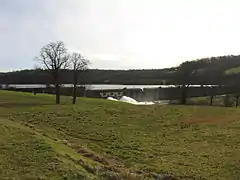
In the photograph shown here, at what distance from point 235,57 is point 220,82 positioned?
6816cm

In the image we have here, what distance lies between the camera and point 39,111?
43.9 meters

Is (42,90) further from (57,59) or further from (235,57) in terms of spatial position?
(235,57)

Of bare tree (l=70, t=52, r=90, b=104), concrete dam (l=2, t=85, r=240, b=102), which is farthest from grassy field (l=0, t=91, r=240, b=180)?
concrete dam (l=2, t=85, r=240, b=102)

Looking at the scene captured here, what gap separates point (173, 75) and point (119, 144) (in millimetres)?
75238

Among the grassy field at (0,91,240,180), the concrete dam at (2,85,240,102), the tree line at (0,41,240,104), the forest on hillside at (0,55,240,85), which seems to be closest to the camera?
the grassy field at (0,91,240,180)

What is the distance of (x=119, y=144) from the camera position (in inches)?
1073

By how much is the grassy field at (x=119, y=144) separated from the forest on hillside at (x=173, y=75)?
18.5m

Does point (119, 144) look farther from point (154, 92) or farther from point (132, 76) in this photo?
point (132, 76)

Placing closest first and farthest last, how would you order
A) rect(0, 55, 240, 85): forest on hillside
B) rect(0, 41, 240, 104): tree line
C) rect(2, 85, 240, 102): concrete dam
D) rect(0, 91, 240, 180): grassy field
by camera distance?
rect(0, 91, 240, 180): grassy field → rect(0, 41, 240, 104): tree line → rect(0, 55, 240, 85): forest on hillside → rect(2, 85, 240, 102): concrete dam

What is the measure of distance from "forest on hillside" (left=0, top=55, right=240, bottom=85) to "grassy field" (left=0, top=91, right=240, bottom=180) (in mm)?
18498

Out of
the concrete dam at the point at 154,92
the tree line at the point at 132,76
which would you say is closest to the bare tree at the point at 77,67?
the tree line at the point at 132,76

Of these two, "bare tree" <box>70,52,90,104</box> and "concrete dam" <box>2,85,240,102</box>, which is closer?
"bare tree" <box>70,52,90,104</box>

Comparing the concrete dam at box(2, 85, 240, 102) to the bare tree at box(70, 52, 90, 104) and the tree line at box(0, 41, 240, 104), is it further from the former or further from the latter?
the bare tree at box(70, 52, 90, 104)

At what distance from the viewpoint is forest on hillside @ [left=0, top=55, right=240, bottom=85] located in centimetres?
8659
